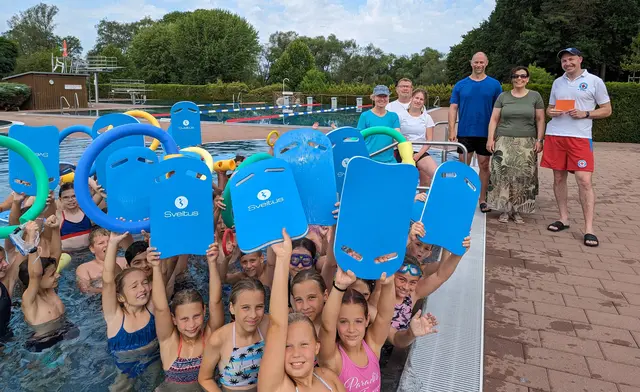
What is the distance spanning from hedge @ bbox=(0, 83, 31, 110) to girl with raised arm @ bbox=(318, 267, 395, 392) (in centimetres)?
3034

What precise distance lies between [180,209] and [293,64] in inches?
2384

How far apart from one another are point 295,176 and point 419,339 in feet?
4.65

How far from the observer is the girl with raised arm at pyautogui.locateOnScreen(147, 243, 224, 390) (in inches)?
107

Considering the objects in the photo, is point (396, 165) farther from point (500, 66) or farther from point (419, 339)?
point (500, 66)

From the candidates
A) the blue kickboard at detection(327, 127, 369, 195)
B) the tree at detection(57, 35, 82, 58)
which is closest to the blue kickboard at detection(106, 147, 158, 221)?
the blue kickboard at detection(327, 127, 369, 195)

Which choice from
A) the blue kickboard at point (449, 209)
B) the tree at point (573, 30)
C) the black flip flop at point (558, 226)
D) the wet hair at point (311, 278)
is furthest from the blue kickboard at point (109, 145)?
the tree at point (573, 30)

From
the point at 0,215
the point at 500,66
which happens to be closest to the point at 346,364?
the point at 0,215

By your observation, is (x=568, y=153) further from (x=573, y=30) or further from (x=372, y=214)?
(x=573, y=30)

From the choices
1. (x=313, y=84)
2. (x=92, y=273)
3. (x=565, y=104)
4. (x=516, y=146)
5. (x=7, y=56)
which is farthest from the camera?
(x=313, y=84)

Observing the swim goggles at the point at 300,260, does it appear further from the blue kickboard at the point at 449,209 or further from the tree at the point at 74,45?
the tree at the point at 74,45

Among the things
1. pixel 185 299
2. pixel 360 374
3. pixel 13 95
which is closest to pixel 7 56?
pixel 13 95

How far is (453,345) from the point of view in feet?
9.61

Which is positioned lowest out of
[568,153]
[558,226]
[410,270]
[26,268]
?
[558,226]

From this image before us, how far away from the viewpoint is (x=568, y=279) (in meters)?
4.18
